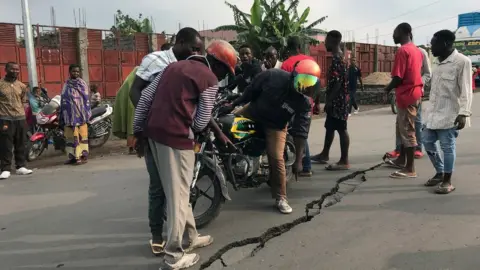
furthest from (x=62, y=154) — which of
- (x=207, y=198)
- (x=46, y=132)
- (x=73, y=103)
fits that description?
(x=207, y=198)

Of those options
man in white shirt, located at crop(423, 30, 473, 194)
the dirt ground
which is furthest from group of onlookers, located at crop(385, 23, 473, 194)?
the dirt ground

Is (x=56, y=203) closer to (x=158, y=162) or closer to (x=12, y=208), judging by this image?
(x=12, y=208)

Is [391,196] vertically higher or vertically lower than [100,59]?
lower

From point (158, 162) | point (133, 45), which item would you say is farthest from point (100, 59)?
point (158, 162)

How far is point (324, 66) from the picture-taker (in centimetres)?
2067

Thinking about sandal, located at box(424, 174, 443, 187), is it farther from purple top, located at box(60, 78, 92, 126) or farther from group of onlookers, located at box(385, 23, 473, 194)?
purple top, located at box(60, 78, 92, 126)

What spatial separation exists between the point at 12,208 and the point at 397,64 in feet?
16.1

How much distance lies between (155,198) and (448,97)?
341cm

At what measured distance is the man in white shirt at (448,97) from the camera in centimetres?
458

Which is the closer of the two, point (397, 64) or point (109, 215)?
point (109, 215)

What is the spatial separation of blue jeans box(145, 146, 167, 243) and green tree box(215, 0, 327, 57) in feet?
36.2

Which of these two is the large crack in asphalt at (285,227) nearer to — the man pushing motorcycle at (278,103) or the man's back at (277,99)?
the man pushing motorcycle at (278,103)

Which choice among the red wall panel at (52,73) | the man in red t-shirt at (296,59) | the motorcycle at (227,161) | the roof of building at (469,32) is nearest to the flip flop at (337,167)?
the man in red t-shirt at (296,59)

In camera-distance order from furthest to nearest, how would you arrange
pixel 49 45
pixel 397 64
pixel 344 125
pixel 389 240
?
1. pixel 49 45
2. pixel 344 125
3. pixel 397 64
4. pixel 389 240
